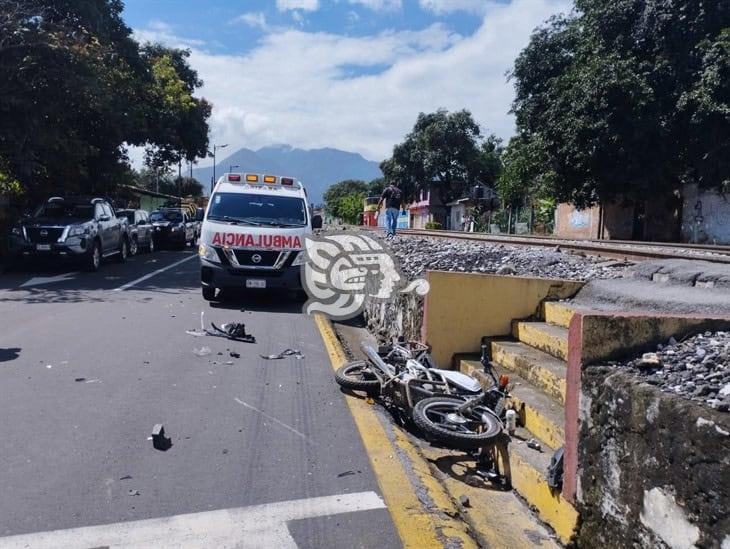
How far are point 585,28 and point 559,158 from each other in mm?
5401

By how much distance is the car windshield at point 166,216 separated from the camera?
86.5ft

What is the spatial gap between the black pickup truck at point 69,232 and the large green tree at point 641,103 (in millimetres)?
16433

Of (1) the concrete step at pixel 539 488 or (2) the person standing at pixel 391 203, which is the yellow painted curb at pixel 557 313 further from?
(2) the person standing at pixel 391 203

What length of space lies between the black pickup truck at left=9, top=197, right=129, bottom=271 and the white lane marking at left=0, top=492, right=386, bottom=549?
12.6 meters

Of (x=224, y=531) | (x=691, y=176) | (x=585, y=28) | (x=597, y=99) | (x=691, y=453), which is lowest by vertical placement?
(x=224, y=531)

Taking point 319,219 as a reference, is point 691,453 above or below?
below

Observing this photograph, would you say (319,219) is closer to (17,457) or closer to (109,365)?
(109,365)

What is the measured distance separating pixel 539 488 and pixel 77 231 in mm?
13741

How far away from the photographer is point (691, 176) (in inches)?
918

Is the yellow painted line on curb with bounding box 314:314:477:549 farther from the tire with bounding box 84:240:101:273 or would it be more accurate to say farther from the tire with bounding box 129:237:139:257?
the tire with bounding box 129:237:139:257

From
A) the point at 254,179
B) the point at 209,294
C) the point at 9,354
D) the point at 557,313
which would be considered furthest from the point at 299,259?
the point at 557,313

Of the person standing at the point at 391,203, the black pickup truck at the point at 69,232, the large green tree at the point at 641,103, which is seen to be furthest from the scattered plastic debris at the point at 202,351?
the large green tree at the point at 641,103

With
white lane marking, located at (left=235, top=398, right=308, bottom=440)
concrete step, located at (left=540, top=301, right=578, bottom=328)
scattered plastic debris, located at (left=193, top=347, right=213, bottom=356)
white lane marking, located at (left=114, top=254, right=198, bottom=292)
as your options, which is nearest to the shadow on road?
scattered plastic debris, located at (left=193, top=347, right=213, bottom=356)

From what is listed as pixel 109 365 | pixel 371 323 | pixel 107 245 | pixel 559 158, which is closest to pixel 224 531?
pixel 109 365
